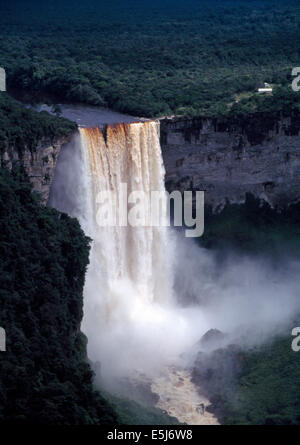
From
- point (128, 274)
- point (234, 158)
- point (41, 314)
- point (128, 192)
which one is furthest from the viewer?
point (234, 158)

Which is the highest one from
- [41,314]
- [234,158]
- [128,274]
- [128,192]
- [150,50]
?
[150,50]

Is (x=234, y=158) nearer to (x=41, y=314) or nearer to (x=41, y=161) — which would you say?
(x=41, y=161)

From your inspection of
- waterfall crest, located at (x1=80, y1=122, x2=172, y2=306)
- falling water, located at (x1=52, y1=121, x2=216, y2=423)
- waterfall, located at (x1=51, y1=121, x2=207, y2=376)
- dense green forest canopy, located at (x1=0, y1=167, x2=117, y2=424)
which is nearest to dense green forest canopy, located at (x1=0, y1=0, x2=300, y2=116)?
waterfall crest, located at (x1=80, y1=122, x2=172, y2=306)

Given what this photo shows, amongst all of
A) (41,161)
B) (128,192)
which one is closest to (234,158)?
(128,192)

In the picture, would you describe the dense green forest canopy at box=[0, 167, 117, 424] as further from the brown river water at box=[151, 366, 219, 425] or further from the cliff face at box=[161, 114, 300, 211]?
the cliff face at box=[161, 114, 300, 211]

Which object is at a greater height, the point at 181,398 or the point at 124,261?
the point at 124,261

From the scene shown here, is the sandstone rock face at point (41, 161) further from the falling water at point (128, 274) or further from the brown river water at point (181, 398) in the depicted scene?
the brown river water at point (181, 398)

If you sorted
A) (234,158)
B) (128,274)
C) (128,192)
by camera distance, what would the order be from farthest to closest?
(234,158) < (128,274) < (128,192)
